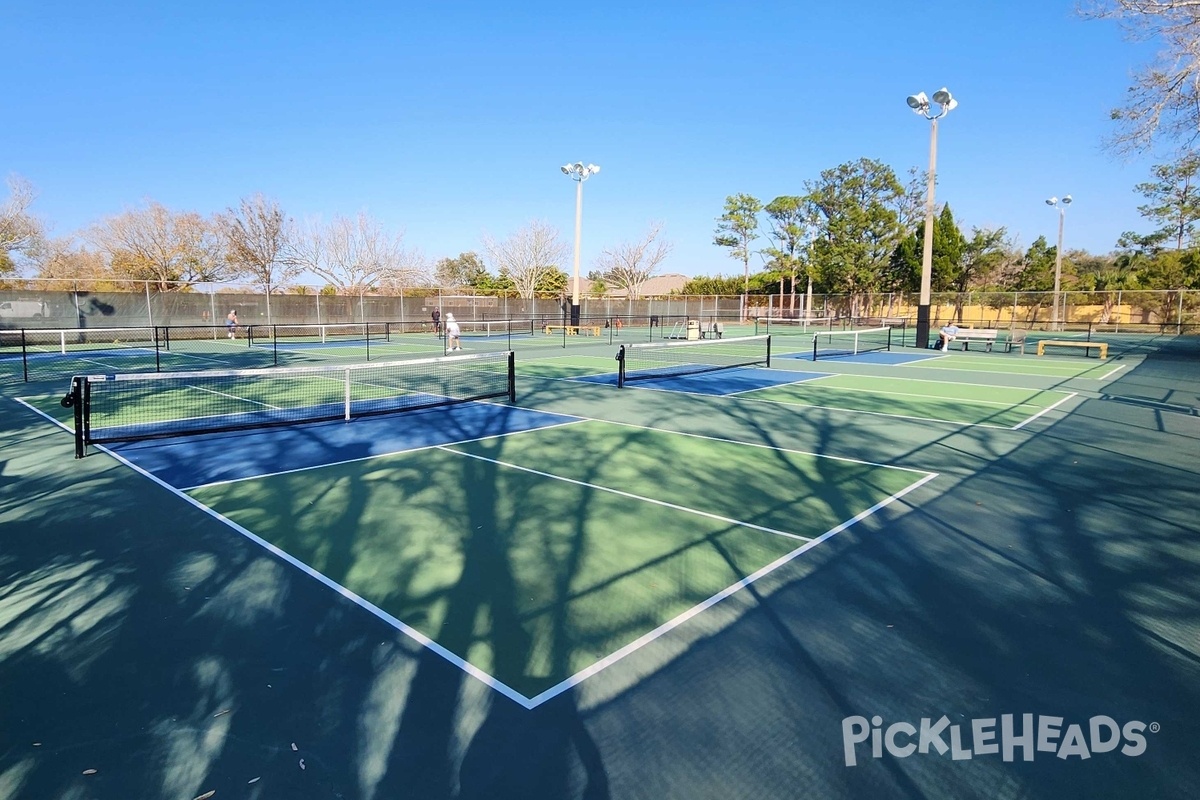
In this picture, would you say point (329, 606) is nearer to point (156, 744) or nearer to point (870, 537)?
point (156, 744)

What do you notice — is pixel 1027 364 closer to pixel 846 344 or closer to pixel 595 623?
pixel 846 344

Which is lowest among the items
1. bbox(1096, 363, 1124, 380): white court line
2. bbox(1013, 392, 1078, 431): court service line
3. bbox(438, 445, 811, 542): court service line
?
bbox(438, 445, 811, 542): court service line

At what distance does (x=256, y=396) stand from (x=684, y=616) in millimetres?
13016

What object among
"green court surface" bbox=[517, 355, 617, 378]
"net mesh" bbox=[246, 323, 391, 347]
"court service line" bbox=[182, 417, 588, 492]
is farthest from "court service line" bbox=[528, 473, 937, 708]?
"net mesh" bbox=[246, 323, 391, 347]

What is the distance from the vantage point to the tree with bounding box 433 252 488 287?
91.6 metres

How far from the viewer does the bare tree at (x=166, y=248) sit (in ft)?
164

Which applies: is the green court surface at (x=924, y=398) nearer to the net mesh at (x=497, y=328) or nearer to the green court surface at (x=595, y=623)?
the green court surface at (x=595, y=623)

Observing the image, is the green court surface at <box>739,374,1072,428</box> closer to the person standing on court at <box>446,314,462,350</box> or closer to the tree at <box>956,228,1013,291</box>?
the person standing on court at <box>446,314,462,350</box>

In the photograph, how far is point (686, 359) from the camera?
80.4ft

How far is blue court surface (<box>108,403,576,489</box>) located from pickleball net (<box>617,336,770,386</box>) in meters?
4.95

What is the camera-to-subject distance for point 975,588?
4980 mm

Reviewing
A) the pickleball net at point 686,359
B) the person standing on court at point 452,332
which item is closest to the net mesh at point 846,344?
the pickleball net at point 686,359

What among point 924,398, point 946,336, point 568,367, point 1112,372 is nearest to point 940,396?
point 924,398

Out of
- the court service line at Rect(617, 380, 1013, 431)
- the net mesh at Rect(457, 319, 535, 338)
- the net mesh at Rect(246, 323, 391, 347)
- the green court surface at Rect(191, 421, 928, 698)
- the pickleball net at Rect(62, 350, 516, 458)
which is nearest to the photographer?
the green court surface at Rect(191, 421, 928, 698)
